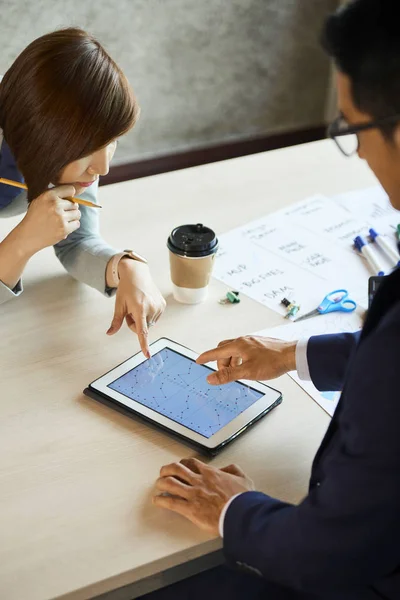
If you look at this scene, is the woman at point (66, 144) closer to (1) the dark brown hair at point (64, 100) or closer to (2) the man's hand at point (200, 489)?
(1) the dark brown hair at point (64, 100)

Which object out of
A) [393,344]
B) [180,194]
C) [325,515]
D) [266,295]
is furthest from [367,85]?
[180,194]

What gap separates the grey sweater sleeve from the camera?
1.36m

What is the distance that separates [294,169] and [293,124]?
1.93 metres

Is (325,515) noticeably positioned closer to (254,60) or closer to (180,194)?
(180,194)

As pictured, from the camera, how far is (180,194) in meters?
1.68

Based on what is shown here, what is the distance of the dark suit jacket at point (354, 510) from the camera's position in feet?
2.62

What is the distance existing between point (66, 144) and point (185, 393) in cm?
43

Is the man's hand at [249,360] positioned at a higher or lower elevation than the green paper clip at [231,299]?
higher

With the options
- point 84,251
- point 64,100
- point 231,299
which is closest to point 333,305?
point 231,299

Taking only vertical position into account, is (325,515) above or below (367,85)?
below

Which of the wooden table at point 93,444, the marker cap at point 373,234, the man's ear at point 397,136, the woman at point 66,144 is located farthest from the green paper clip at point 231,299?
the man's ear at point 397,136

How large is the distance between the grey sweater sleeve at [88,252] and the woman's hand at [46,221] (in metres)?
0.10

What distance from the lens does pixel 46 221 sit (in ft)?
4.19

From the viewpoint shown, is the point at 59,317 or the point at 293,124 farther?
the point at 293,124
